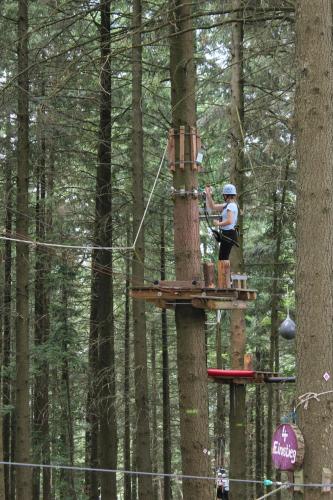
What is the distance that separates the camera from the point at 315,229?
476 centimetres

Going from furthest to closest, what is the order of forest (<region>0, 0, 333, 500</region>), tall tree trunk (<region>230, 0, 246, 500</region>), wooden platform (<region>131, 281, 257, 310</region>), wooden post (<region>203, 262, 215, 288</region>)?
tall tree trunk (<region>230, 0, 246, 500</region>) → wooden post (<region>203, 262, 215, 288</region>) → wooden platform (<region>131, 281, 257, 310</region>) → forest (<region>0, 0, 333, 500</region>)

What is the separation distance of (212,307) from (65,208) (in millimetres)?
7667

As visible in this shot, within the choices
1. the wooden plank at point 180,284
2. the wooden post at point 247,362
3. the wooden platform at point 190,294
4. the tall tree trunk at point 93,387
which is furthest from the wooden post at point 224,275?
the tall tree trunk at point 93,387

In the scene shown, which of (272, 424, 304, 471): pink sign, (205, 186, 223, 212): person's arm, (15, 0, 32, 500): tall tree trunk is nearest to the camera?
(272, 424, 304, 471): pink sign

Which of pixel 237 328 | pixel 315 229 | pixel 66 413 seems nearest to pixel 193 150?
pixel 315 229

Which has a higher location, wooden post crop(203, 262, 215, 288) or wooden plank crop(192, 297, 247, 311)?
wooden post crop(203, 262, 215, 288)

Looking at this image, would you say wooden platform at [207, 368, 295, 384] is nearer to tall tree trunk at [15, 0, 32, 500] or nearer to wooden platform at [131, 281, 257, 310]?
wooden platform at [131, 281, 257, 310]

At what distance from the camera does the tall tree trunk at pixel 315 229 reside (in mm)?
4559

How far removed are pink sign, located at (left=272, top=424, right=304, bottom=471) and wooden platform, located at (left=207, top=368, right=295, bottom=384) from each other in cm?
430

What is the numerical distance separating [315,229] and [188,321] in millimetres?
2374

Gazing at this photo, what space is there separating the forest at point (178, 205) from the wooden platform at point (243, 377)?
0.06m

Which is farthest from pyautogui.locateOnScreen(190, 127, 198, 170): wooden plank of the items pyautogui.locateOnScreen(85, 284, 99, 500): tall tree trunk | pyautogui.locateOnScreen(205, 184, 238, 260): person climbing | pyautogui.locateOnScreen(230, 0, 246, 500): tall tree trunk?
pyautogui.locateOnScreen(85, 284, 99, 500): tall tree trunk

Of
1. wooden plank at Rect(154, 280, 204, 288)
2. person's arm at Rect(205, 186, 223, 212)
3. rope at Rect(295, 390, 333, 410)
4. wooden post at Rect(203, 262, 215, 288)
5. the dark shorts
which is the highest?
person's arm at Rect(205, 186, 223, 212)

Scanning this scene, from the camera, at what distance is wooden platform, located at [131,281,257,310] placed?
6414 mm
